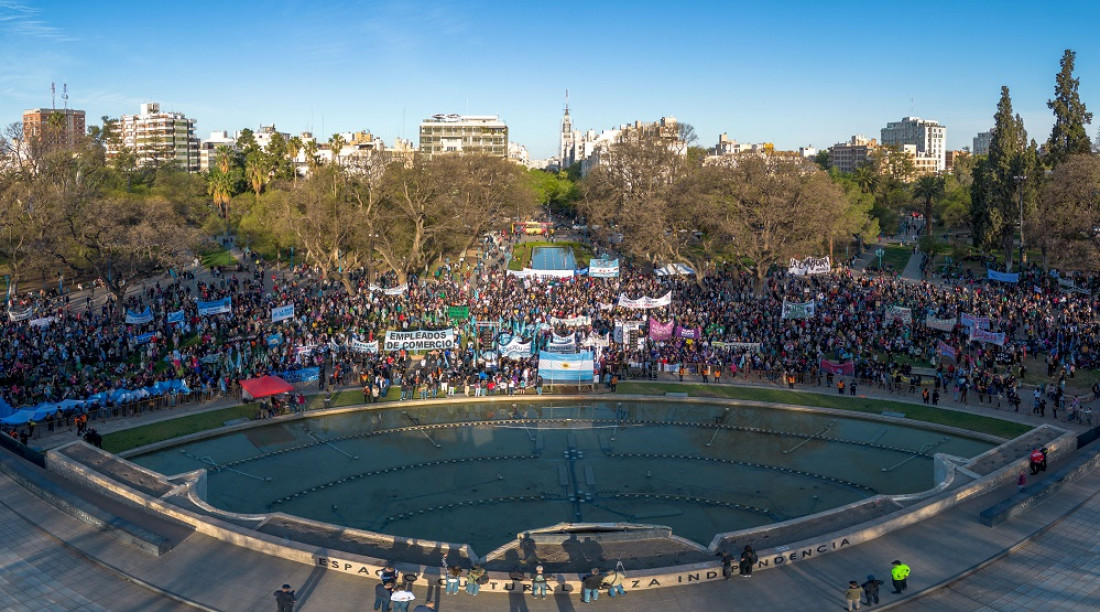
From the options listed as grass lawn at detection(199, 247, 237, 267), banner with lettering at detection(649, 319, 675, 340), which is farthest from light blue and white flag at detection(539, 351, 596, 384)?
grass lawn at detection(199, 247, 237, 267)

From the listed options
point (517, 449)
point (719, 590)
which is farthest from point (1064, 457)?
point (517, 449)

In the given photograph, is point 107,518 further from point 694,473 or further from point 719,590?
point 694,473

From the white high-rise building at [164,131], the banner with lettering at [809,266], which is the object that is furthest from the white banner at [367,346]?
the white high-rise building at [164,131]

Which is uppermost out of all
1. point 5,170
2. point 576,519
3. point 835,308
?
point 5,170

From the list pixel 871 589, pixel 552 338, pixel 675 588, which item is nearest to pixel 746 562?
pixel 675 588

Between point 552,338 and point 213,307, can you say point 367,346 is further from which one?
point 213,307

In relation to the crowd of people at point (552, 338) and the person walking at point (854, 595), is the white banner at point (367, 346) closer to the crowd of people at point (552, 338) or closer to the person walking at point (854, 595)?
the crowd of people at point (552, 338)

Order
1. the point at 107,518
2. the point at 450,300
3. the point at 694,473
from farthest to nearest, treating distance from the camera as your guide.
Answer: the point at 450,300
the point at 694,473
the point at 107,518
